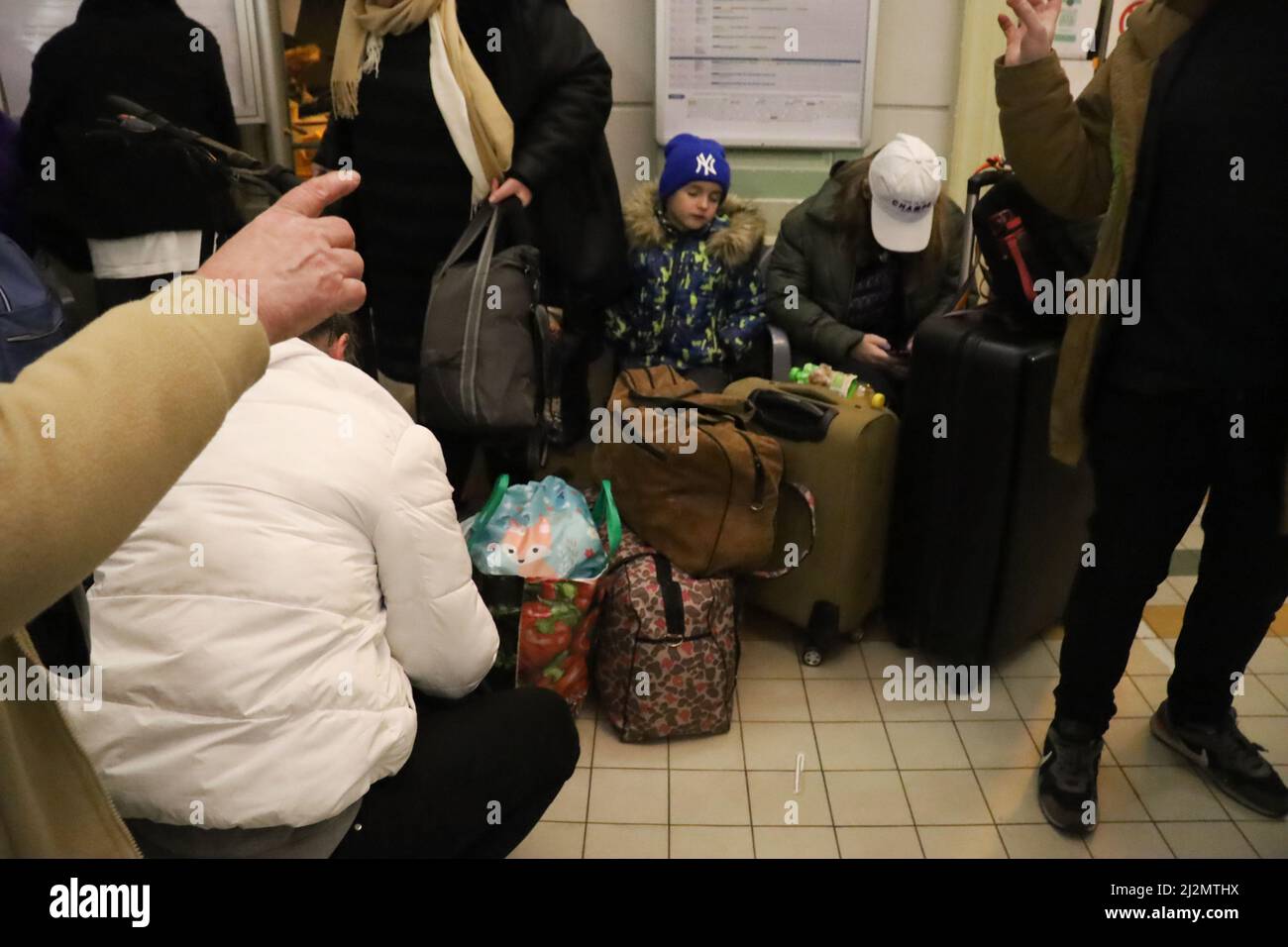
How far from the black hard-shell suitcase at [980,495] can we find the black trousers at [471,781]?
1.00 m

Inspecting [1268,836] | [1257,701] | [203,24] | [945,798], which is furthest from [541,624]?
[203,24]

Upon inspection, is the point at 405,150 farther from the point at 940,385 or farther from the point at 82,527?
the point at 82,527

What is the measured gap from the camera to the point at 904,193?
2303 millimetres

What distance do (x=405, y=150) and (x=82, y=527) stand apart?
1802 millimetres

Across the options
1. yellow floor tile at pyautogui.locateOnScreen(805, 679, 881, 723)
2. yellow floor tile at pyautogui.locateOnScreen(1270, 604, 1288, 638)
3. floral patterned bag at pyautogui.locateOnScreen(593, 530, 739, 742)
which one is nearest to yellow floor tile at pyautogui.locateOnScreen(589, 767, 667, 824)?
floral patterned bag at pyautogui.locateOnScreen(593, 530, 739, 742)

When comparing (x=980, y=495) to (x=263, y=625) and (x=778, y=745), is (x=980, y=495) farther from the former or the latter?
(x=263, y=625)

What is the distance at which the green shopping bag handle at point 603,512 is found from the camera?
6.55ft

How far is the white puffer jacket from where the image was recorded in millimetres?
1009

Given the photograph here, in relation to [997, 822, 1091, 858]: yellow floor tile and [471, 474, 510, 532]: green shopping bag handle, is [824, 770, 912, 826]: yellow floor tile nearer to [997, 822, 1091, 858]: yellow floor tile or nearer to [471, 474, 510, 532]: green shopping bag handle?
[997, 822, 1091, 858]: yellow floor tile

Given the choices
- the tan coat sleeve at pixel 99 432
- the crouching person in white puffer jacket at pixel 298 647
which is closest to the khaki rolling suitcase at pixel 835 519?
the crouching person in white puffer jacket at pixel 298 647

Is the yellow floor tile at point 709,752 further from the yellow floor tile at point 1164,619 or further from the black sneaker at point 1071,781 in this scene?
the yellow floor tile at point 1164,619

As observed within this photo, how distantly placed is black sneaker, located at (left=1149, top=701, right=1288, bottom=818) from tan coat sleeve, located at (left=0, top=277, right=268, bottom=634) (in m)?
1.89

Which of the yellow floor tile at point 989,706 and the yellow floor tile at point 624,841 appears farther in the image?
the yellow floor tile at point 989,706

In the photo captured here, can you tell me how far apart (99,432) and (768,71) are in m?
2.58
